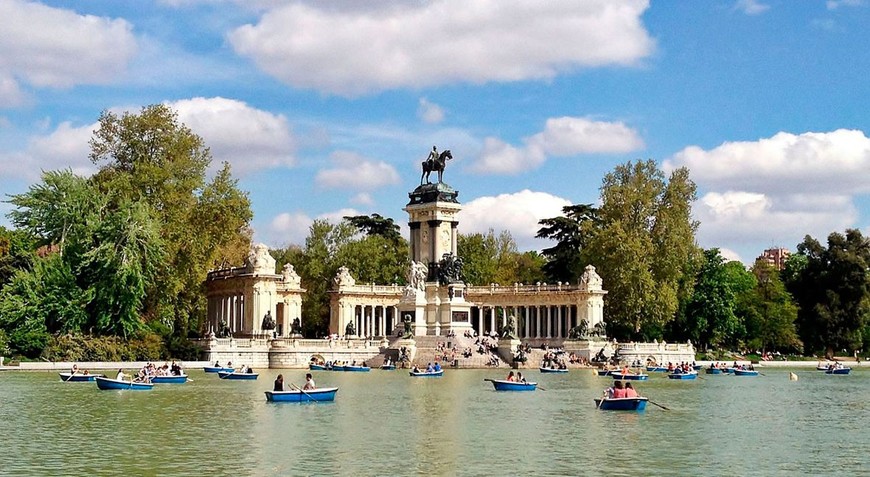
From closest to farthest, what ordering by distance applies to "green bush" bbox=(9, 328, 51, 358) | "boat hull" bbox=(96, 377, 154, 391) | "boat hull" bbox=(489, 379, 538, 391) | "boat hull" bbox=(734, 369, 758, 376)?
1. "boat hull" bbox=(96, 377, 154, 391)
2. "boat hull" bbox=(489, 379, 538, 391)
3. "green bush" bbox=(9, 328, 51, 358)
4. "boat hull" bbox=(734, 369, 758, 376)

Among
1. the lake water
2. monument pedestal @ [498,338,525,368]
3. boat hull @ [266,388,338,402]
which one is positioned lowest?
the lake water

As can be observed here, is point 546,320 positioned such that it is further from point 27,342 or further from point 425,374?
point 27,342

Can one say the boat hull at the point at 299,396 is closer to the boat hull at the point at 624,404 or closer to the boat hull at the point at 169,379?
the boat hull at the point at 624,404

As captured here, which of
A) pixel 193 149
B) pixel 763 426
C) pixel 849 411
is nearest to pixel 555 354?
pixel 193 149

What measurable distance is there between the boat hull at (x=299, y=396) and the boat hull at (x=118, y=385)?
891cm

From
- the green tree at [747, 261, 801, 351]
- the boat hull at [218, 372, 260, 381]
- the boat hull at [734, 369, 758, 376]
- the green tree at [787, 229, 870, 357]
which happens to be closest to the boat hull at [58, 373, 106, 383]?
the boat hull at [218, 372, 260, 381]

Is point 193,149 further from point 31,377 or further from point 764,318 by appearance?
point 764,318

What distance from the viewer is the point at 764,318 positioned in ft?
343

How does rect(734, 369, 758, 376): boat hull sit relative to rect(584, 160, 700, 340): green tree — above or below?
below

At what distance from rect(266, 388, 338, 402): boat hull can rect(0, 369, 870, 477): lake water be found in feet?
2.04

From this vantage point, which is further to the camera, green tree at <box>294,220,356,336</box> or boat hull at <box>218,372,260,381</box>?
green tree at <box>294,220,356,336</box>

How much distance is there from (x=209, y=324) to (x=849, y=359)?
2305 inches

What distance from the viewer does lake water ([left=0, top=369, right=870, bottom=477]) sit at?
27.8 meters

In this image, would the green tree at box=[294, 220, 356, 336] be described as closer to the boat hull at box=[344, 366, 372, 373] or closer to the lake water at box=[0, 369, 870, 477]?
the boat hull at box=[344, 366, 372, 373]
